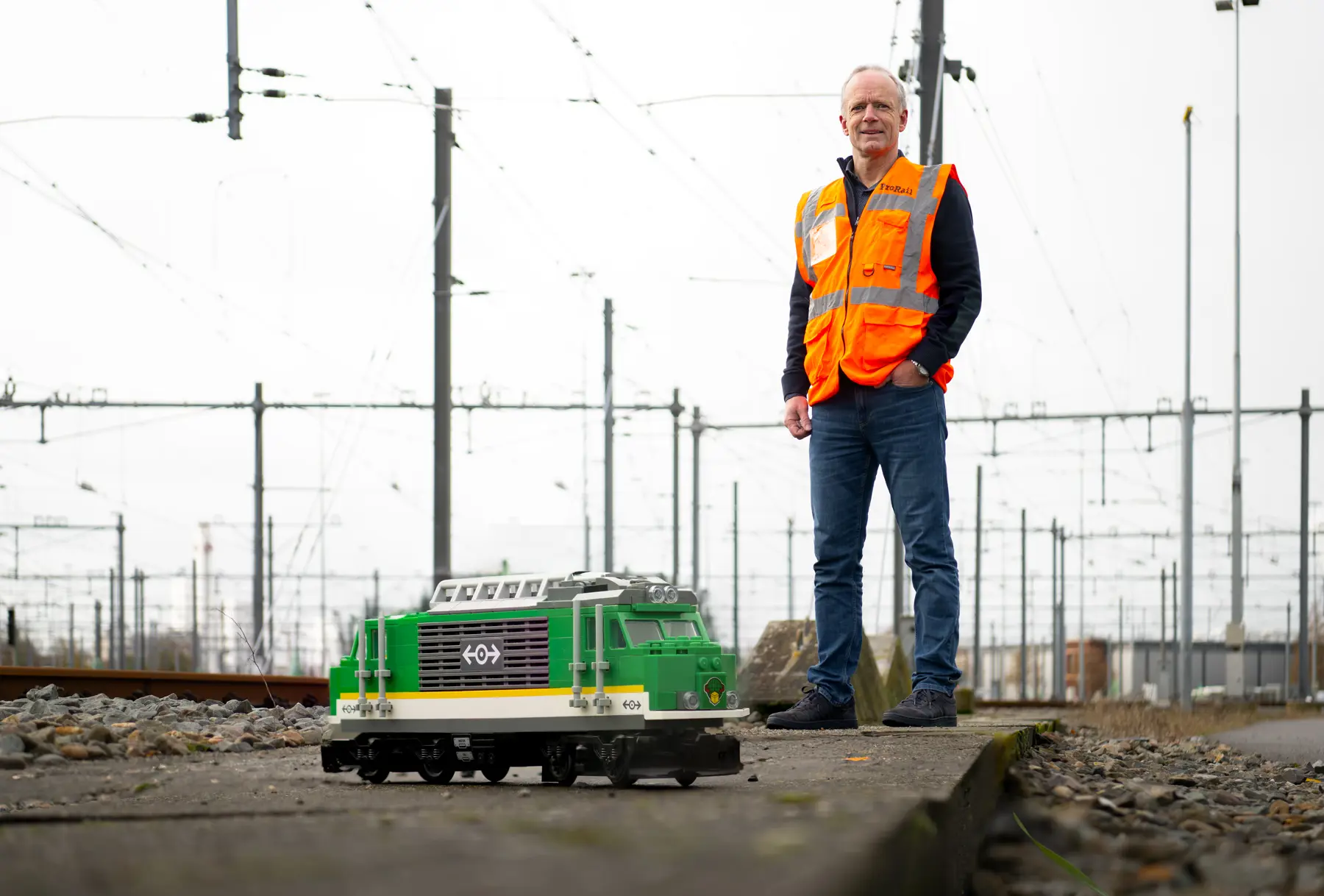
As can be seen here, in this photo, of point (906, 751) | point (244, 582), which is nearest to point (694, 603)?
point (906, 751)

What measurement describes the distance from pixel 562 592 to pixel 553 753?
49 cm

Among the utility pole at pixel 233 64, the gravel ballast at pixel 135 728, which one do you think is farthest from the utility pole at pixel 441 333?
the gravel ballast at pixel 135 728

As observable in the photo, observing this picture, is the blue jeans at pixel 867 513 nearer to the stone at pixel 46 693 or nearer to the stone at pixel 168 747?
the stone at pixel 168 747

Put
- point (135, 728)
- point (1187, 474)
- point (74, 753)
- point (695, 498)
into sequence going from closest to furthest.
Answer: point (74, 753) → point (135, 728) → point (1187, 474) → point (695, 498)

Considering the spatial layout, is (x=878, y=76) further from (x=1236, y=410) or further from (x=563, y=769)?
(x=1236, y=410)

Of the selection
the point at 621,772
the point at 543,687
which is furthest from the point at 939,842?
the point at 543,687

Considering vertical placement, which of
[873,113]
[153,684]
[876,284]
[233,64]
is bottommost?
[153,684]

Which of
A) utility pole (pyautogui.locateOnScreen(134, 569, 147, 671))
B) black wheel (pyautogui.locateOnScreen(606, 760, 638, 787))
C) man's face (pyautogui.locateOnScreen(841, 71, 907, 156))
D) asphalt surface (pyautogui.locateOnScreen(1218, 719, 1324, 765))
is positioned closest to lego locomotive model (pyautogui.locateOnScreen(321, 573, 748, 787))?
black wheel (pyautogui.locateOnScreen(606, 760, 638, 787))

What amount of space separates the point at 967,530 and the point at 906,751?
163 feet

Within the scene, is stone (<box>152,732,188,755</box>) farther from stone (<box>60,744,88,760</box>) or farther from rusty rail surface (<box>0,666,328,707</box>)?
rusty rail surface (<box>0,666,328,707</box>)

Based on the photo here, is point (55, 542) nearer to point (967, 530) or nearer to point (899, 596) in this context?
point (967, 530)

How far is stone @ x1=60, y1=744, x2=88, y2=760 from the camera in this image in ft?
17.2

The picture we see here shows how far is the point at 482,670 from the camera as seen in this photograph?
4.56m

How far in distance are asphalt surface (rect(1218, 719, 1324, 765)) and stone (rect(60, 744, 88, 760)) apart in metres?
6.03
